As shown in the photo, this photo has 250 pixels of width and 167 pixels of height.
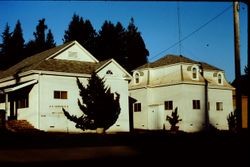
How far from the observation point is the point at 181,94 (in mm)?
38812

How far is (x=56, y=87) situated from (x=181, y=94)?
1354 centimetres

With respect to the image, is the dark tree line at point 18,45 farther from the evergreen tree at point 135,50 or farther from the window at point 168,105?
the window at point 168,105

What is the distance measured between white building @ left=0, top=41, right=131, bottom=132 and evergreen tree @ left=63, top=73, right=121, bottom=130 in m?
1.02

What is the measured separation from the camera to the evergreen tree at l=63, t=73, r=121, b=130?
1186 inches

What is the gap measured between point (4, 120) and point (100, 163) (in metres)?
20.8

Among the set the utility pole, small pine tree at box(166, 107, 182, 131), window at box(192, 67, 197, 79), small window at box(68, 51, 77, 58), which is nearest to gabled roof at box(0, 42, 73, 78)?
small window at box(68, 51, 77, 58)

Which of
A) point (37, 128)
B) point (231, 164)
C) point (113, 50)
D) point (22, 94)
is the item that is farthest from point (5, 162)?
point (113, 50)

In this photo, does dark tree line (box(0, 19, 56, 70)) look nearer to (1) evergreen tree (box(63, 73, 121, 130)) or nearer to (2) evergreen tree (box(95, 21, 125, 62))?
(2) evergreen tree (box(95, 21, 125, 62))

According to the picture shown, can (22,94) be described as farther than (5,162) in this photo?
Yes

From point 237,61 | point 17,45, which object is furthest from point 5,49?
point 237,61

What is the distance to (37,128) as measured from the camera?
30.0 meters

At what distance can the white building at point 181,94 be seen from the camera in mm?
39000

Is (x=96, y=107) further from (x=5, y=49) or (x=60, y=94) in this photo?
(x=5, y=49)

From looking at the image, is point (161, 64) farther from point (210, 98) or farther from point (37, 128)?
point (37, 128)
